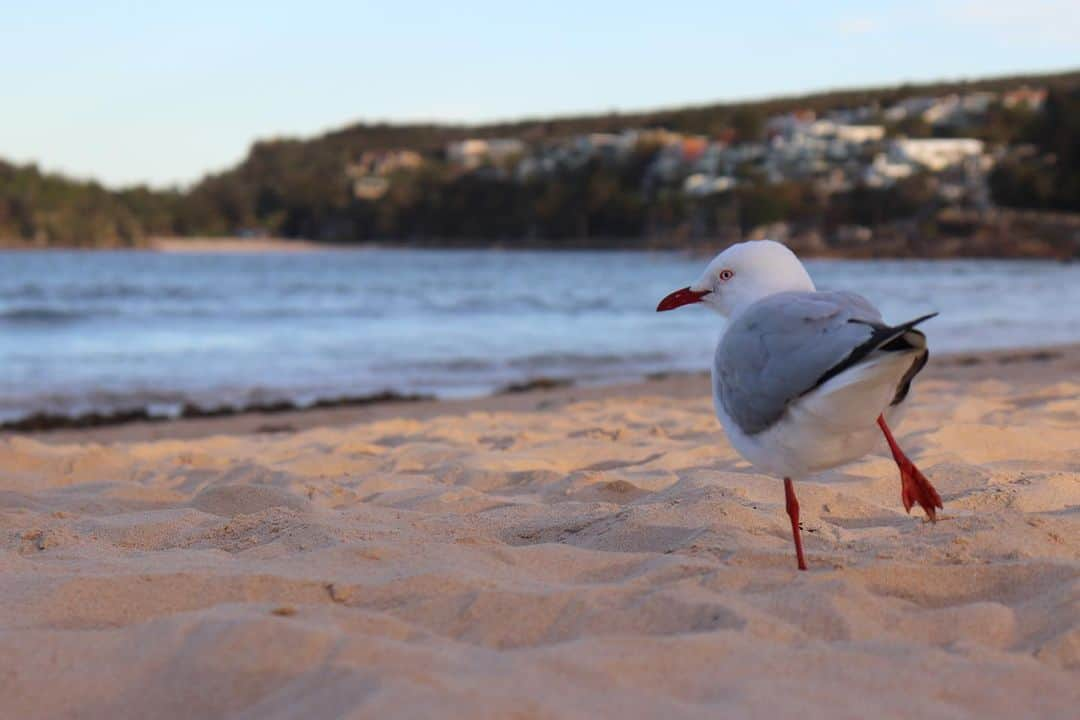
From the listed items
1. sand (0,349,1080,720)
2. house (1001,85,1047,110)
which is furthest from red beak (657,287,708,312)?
house (1001,85,1047,110)

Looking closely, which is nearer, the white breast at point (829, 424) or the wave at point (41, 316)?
the white breast at point (829, 424)

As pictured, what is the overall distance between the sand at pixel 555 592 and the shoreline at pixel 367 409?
3995 millimetres

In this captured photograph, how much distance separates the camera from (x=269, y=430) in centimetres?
887

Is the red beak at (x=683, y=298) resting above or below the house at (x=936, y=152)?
above

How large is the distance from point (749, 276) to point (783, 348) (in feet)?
1.42

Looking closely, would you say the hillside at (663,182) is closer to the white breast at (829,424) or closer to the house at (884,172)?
the house at (884,172)

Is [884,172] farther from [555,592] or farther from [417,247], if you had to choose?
[555,592]

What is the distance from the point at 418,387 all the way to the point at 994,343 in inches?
319

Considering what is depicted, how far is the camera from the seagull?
8.68ft

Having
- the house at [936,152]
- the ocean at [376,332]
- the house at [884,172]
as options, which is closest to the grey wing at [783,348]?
the ocean at [376,332]

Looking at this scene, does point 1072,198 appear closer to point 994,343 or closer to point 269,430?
point 994,343

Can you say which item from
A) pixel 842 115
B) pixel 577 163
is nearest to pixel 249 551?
pixel 577 163

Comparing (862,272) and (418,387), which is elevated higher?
(418,387)

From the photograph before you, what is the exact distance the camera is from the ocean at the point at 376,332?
41.8 feet
